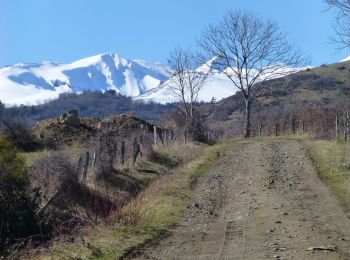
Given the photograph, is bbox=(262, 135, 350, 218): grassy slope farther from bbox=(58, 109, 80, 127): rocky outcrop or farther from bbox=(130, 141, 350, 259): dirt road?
bbox=(58, 109, 80, 127): rocky outcrop

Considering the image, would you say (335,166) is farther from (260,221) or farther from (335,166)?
(260,221)

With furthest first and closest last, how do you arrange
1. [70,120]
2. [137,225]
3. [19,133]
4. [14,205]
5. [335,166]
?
1. [70,120]
2. [19,133]
3. [335,166]
4. [14,205]
5. [137,225]

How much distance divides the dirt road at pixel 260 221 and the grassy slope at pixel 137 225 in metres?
0.35

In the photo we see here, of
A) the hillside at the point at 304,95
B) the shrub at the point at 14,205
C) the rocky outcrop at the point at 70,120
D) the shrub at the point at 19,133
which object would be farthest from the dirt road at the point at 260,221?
the hillside at the point at 304,95

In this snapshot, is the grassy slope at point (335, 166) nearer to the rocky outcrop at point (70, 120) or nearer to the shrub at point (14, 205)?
the shrub at point (14, 205)

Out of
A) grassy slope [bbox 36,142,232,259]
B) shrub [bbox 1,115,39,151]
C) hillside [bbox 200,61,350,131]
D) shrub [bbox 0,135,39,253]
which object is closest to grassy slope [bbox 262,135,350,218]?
grassy slope [bbox 36,142,232,259]

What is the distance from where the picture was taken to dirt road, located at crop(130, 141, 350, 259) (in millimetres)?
9430

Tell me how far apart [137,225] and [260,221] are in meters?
2.52

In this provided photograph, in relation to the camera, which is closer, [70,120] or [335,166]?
[335,166]

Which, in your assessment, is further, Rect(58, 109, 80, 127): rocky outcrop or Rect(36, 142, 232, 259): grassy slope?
Rect(58, 109, 80, 127): rocky outcrop

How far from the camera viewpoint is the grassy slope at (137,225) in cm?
966

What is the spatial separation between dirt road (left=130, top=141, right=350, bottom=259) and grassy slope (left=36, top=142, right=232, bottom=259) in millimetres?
355

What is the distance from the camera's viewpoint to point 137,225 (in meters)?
11.9

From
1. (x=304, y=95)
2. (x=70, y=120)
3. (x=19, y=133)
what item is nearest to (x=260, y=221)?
(x=19, y=133)
